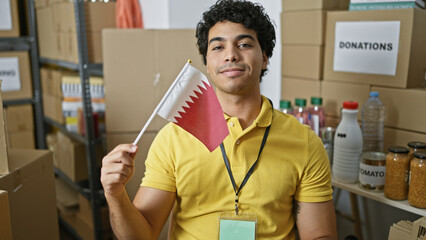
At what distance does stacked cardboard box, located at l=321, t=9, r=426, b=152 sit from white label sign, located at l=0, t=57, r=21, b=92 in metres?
2.25

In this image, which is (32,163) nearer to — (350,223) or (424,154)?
(424,154)

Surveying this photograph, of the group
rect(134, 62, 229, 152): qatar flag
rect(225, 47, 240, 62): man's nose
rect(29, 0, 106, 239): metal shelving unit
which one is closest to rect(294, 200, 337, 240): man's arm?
rect(134, 62, 229, 152): qatar flag

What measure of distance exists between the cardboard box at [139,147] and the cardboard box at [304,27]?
0.86 metres

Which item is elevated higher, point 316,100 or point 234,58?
point 234,58

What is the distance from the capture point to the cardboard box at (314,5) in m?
1.86

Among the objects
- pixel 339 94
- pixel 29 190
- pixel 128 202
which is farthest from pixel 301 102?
pixel 29 190

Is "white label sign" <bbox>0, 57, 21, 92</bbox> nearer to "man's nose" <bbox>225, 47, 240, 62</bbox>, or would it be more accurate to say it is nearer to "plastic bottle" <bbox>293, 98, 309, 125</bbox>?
"plastic bottle" <bbox>293, 98, 309, 125</bbox>

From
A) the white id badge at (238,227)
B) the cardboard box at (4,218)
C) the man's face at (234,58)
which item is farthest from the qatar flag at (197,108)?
the cardboard box at (4,218)

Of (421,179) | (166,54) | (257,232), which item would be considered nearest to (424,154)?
(421,179)

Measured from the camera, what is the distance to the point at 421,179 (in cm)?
135

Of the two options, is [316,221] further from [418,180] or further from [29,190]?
[29,190]

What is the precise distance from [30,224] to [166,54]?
3.22 ft

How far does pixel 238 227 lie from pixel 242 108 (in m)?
0.38

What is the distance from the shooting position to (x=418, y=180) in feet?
4.45
